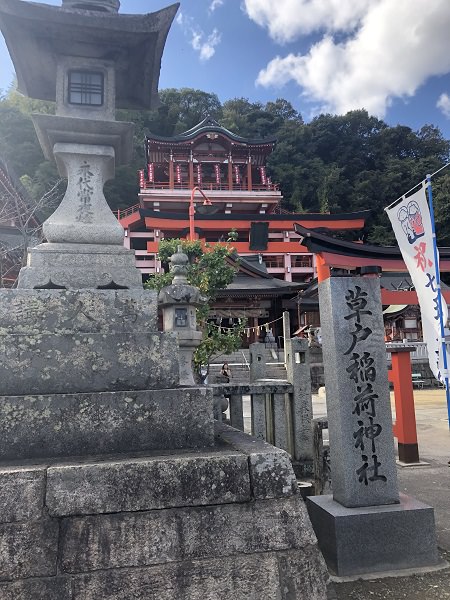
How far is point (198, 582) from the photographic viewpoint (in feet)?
5.65

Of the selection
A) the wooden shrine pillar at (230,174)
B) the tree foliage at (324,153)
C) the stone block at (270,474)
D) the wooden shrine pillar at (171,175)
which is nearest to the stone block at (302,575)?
the stone block at (270,474)

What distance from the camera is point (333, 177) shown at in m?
42.4

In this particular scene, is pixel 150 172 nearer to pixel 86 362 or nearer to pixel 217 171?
pixel 217 171

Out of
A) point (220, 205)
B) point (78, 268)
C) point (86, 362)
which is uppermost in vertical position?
point (220, 205)

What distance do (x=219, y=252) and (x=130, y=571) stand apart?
15.8 meters

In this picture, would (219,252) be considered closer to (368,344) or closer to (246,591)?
(368,344)

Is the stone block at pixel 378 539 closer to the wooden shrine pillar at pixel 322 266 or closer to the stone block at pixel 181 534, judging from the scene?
the stone block at pixel 181 534

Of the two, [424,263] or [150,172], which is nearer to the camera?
[424,263]

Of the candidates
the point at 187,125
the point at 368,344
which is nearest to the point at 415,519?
Answer: the point at 368,344

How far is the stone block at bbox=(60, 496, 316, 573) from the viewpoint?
5.54 ft

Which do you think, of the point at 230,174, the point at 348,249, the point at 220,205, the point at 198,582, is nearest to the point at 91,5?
the point at 198,582

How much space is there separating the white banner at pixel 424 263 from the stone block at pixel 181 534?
14.1 ft

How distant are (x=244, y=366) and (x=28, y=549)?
16949 millimetres

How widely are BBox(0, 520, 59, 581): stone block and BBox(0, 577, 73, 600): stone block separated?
2 centimetres
